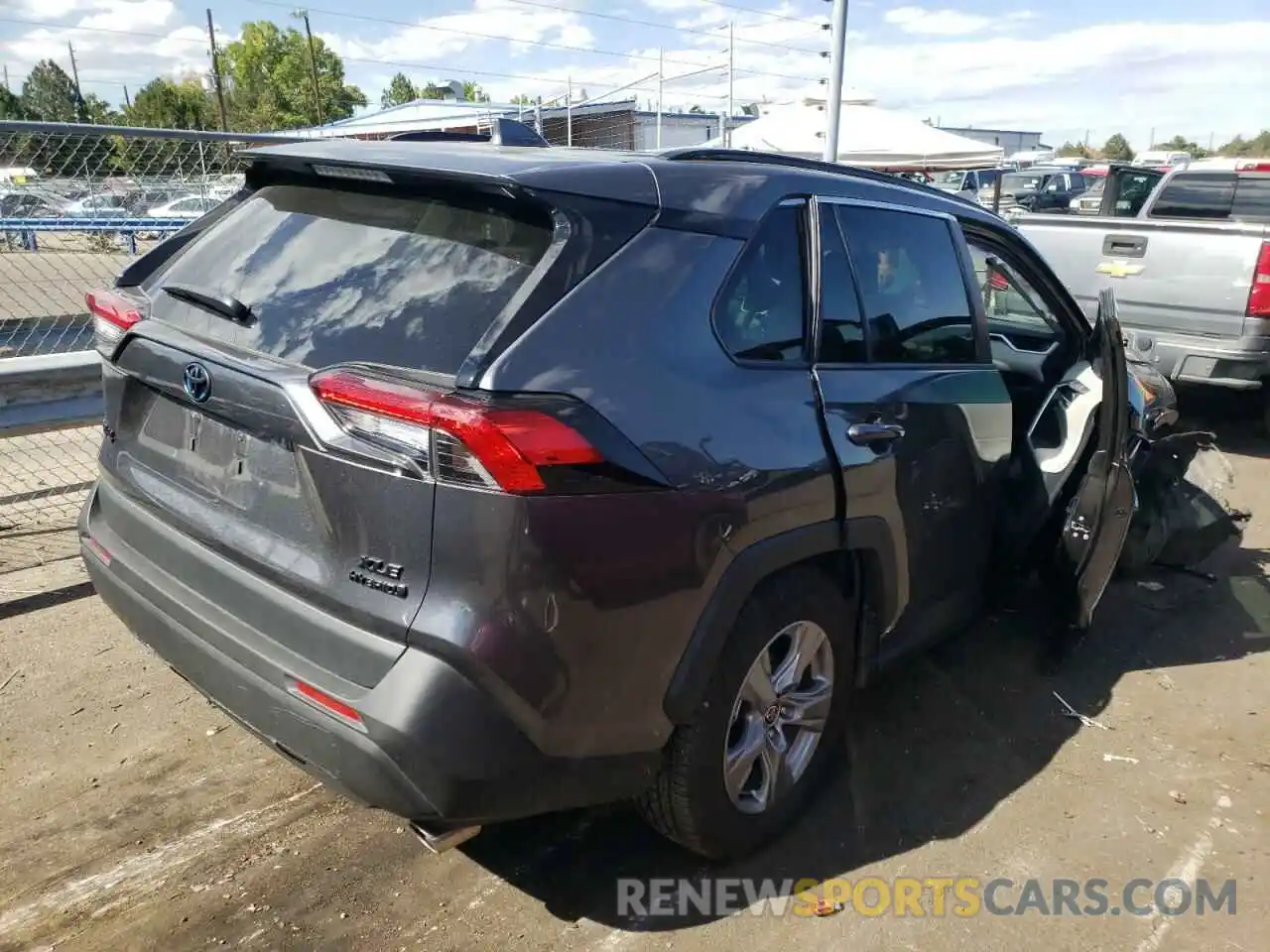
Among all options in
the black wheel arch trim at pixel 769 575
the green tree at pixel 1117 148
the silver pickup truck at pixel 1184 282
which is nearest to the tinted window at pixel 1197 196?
the silver pickup truck at pixel 1184 282

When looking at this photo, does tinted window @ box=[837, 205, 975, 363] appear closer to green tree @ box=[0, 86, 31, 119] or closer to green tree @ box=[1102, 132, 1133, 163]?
green tree @ box=[0, 86, 31, 119]

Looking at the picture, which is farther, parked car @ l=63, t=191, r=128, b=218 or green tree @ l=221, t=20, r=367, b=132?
green tree @ l=221, t=20, r=367, b=132

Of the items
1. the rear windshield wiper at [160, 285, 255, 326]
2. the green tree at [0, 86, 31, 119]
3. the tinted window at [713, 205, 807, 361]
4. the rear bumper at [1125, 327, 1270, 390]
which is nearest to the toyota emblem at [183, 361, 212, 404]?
the rear windshield wiper at [160, 285, 255, 326]

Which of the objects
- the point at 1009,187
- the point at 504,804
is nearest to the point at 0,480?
the point at 504,804

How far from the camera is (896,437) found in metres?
2.89

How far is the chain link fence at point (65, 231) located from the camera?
16.4 feet

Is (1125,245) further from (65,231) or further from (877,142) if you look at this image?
(877,142)

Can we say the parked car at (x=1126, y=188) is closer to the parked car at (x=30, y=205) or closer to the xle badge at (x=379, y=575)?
the parked car at (x=30, y=205)

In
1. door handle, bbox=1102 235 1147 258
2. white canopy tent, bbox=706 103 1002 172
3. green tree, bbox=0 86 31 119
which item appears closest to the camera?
door handle, bbox=1102 235 1147 258

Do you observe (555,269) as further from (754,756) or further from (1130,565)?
(1130,565)

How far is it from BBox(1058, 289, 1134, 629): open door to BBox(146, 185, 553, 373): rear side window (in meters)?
2.33

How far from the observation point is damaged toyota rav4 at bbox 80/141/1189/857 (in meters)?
Result: 1.97

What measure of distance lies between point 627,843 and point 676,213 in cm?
176

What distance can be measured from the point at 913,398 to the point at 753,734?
3.72 ft
